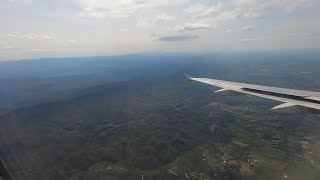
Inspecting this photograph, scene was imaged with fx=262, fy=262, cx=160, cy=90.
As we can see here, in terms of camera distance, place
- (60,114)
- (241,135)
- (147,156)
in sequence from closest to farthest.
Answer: (147,156) → (241,135) → (60,114)

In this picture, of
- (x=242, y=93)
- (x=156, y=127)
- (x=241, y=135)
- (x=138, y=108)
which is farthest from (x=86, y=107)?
(x=242, y=93)

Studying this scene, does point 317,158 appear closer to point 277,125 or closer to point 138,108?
point 277,125

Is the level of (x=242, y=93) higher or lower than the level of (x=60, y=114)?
higher

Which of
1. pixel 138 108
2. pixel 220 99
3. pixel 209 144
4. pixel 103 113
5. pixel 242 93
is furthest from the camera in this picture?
pixel 220 99

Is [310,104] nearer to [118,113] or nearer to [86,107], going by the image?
[118,113]

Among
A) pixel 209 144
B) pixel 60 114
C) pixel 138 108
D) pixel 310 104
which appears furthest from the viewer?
pixel 138 108

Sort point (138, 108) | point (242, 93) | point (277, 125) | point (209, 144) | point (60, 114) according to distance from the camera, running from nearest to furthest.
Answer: point (242, 93) → point (209, 144) → point (277, 125) → point (60, 114) → point (138, 108)

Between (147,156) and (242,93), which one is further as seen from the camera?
(147,156)

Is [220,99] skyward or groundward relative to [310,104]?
groundward

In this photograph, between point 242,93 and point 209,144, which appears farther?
point 209,144

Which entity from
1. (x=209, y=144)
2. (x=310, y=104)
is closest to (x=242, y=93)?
(x=310, y=104)
